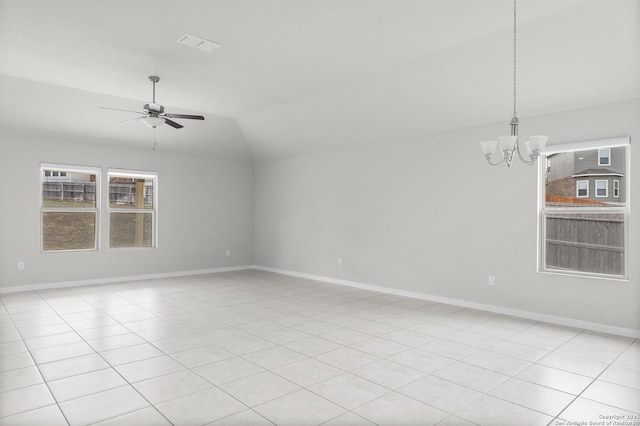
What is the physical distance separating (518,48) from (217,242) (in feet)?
20.2

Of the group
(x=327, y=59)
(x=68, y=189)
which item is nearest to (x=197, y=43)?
(x=327, y=59)

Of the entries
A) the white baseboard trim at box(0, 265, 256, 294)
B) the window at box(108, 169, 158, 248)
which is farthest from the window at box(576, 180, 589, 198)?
the window at box(108, 169, 158, 248)

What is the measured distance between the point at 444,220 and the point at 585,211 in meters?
1.59

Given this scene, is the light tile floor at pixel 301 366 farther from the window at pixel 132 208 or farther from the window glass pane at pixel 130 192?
the window glass pane at pixel 130 192

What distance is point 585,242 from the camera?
14.3 ft

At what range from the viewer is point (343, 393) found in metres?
2.66

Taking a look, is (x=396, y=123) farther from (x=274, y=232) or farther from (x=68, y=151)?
(x=68, y=151)

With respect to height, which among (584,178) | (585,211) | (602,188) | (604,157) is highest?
(604,157)

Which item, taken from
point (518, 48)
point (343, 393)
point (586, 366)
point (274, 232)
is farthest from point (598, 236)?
point (274, 232)

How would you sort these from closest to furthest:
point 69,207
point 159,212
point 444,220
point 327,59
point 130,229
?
point 327,59 < point 444,220 < point 69,207 < point 130,229 < point 159,212

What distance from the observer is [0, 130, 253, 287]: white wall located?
5863 mm

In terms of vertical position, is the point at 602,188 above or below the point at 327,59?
below

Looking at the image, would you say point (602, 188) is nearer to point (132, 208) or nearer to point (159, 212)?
point (159, 212)

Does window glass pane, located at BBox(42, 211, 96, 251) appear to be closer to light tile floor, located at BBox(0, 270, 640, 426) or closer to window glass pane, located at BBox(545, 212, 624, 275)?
light tile floor, located at BBox(0, 270, 640, 426)
